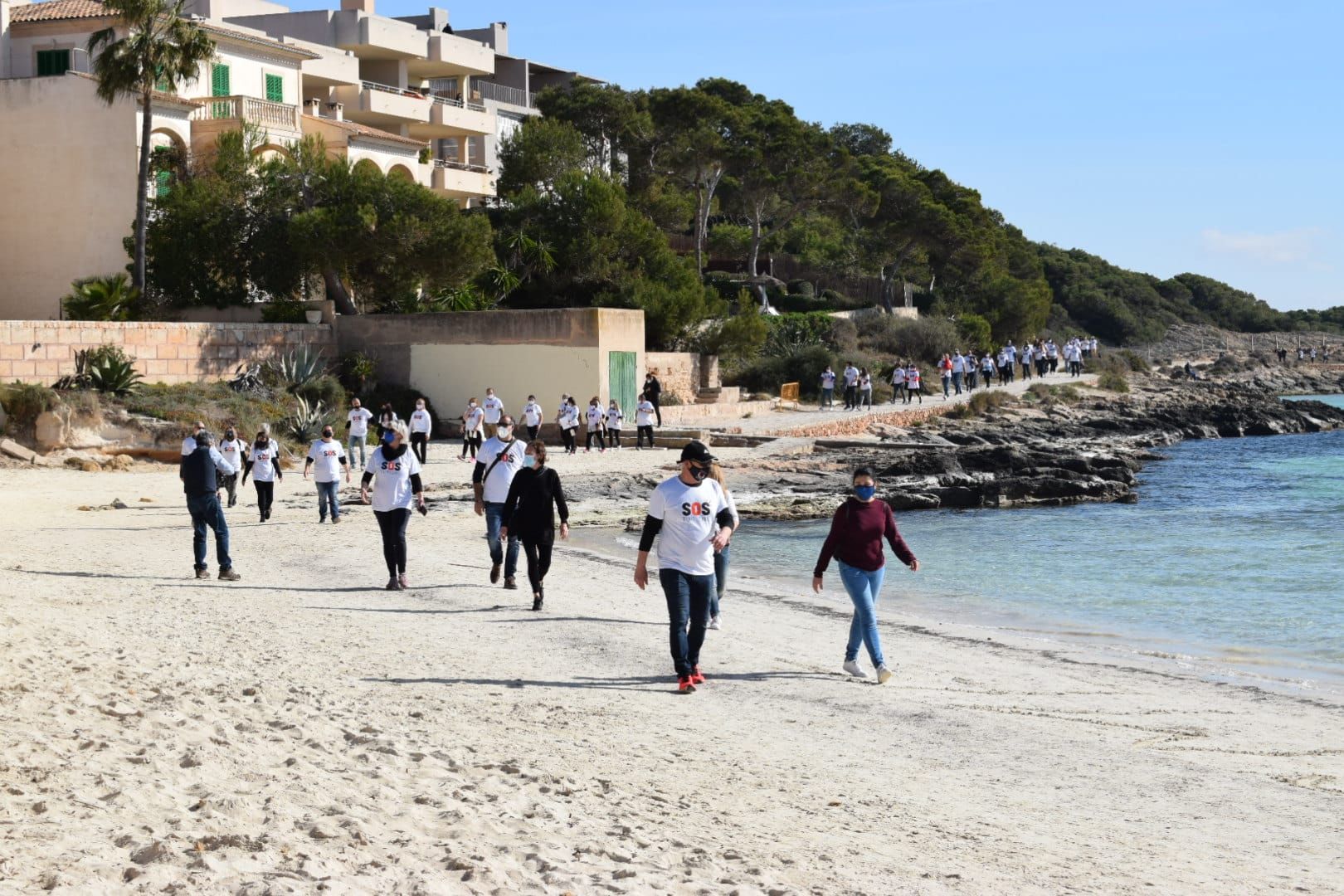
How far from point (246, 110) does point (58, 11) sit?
6.72 meters

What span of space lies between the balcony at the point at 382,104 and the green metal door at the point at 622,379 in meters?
21.2

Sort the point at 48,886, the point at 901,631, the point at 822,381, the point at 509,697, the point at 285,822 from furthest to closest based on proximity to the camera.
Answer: the point at 822,381
the point at 901,631
the point at 509,697
the point at 285,822
the point at 48,886

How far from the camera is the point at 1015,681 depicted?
11.3 m

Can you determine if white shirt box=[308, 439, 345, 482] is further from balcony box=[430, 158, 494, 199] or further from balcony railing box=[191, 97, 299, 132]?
balcony box=[430, 158, 494, 199]

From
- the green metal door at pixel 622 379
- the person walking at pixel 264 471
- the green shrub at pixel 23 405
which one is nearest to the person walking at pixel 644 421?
the green metal door at pixel 622 379

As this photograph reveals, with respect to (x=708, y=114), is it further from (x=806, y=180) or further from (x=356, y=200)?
(x=356, y=200)

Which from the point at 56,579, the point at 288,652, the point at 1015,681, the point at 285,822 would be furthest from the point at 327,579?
the point at 285,822

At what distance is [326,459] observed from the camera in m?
19.3

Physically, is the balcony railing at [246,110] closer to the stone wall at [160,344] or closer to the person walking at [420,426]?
the stone wall at [160,344]

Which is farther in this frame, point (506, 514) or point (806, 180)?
point (806, 180)

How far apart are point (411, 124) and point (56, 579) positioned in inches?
1671

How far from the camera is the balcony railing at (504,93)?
6425 cm

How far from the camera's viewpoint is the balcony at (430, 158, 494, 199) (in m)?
50.4

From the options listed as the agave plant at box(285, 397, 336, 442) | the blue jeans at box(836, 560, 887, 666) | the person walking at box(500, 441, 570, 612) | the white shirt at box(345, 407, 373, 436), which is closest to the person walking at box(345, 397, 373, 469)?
the white shirt at box(345, 407, 373, 436)
